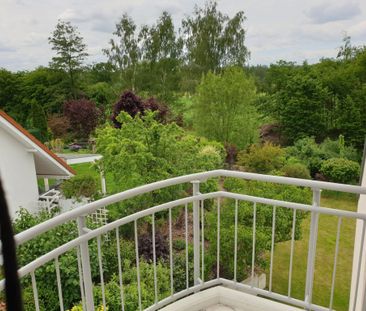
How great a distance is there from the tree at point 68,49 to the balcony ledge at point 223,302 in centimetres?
2226

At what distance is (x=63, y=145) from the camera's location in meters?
17.7

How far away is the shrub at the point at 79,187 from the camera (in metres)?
7.99

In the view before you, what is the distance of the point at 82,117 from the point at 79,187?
10.8 meters

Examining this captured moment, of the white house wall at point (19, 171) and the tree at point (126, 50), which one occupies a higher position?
the tree at point (126, 50)

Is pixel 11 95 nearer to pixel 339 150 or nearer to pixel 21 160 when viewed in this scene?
pixel 21 160

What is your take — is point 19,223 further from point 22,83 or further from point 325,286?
point 22,83

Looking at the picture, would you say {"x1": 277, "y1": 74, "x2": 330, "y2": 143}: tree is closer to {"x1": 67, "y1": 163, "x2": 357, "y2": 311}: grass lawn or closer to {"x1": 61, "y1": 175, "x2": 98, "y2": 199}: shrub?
{"x1": 67, "y1": 163, "x2": 357, "y2": 311}: grass lawn

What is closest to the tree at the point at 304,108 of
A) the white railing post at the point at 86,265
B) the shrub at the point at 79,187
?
the shrub at the point at 79,187

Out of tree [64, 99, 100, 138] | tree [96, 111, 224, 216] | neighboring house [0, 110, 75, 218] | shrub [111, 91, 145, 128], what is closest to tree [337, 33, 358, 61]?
shrub [111, 91, 145, 128]

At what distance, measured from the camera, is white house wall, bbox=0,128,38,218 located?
24.5 ft

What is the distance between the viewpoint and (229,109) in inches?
496

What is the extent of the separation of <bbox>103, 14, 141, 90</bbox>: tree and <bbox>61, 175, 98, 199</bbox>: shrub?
12.9 meters

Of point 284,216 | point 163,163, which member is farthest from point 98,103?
point 284,216

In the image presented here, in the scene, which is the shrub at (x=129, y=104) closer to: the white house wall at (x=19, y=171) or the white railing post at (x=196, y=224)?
the white house wall at (x=19, y=171)
